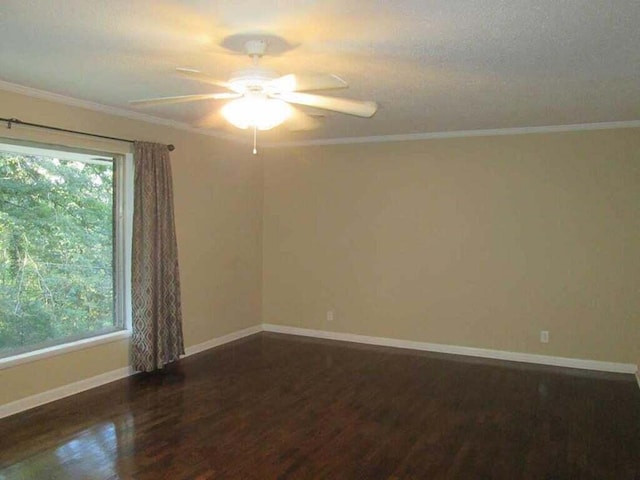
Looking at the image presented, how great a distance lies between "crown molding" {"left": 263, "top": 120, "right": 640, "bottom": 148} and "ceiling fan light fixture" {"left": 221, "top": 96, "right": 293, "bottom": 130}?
304 cm

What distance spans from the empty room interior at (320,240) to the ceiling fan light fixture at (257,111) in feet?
0.06

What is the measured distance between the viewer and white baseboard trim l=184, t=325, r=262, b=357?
18.2ft

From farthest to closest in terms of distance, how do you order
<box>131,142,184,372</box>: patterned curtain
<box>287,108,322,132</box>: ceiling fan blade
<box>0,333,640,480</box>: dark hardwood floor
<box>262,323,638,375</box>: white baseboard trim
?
1. <box>262,323,638,375</box>: white baseboard trim
2. <box>131,142,184,372</box>: patterned curtain
3. <box>287,108,322,132</box>: ceiling fan blade
4. <box>0,333,640,480</box>: dark hardwood floor

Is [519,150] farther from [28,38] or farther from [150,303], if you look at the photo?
[28,38]

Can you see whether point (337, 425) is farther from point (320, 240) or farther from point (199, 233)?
point (320, 240)

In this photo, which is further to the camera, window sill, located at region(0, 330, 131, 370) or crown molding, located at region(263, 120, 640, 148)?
crown molding, located at region(263, 120, 640, 148)

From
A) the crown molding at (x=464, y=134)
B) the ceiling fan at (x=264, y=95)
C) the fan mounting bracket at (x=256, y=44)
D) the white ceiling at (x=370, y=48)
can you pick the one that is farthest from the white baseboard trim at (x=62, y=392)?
the crown molding at (x=464, y=134)

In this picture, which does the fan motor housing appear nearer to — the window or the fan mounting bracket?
the fan mounting bracket

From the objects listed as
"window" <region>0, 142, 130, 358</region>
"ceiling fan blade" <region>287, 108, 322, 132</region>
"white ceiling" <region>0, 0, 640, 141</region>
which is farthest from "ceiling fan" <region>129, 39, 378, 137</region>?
"window" <region>0, 142, 130, 358</region>

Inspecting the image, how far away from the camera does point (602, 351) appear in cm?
506

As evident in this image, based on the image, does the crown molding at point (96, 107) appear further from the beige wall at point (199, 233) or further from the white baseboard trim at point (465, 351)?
the white baseboard trim at point (465, 351)

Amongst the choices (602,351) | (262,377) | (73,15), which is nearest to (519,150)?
(602,351)

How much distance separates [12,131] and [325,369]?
3.27 meters

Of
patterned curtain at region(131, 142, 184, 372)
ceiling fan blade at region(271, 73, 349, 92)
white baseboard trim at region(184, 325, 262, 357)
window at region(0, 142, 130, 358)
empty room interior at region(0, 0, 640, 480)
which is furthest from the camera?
white baseboard trim at region(184, 325, 262, 357)
